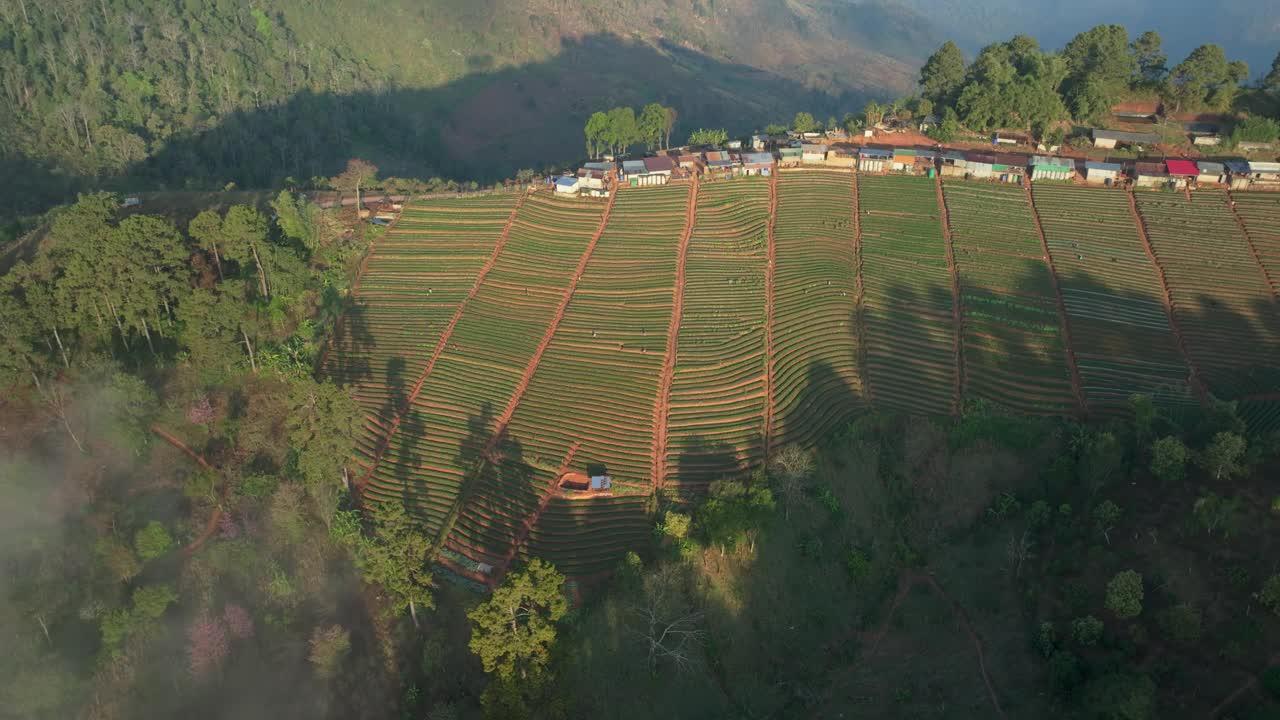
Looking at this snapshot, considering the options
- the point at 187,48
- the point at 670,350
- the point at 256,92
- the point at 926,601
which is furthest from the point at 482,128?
the point at 926,601

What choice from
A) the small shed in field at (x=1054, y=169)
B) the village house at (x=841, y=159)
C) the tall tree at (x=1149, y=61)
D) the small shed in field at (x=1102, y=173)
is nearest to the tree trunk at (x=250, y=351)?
the village house at (x=841, y=159)

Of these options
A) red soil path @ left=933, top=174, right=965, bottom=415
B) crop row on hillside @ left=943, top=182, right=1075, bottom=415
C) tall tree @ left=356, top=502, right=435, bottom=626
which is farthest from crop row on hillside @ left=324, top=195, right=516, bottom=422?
crop row on hillside @ left=943, top=182, right=1075, bottom=415

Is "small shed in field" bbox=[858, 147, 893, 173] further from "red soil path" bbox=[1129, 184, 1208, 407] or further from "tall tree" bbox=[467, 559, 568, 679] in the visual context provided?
"tall tree" bbox=[467, 559, 568, 679]

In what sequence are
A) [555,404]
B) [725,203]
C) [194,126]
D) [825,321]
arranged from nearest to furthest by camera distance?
[555,404] → [825,321] → [725,203] → [194,126]

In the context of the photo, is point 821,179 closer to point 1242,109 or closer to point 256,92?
point 1242,109

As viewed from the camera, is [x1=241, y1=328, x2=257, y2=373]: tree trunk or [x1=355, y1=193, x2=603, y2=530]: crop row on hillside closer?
[x1=355, y1=193, x2=603, y2=530]: crop row on hillside

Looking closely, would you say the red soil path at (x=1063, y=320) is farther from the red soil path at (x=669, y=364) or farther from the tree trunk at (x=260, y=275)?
the tree trunk at (x=260, y=275)

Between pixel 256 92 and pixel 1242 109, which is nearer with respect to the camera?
pixel 1242 109
